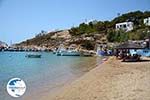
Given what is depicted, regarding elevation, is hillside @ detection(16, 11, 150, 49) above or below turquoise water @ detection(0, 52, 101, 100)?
above

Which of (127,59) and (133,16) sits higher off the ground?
(133,16)

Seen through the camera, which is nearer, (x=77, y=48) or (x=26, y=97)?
(x=26, y=97)

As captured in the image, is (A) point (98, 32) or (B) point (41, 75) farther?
(A) point (98, 32)

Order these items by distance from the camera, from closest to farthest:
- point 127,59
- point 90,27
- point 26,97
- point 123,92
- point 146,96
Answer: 1. point 146,96
2. point 123,92
3. point 26,97
4. point 127,59
5. point 90,27

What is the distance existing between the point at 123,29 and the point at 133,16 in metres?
3.30

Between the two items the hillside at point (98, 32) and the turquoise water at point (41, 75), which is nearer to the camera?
the turquoise water at point (41, 75)

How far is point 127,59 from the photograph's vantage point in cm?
1639

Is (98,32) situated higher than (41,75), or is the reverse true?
(98,32)

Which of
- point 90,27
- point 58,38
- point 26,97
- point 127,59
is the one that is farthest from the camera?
point 58,38

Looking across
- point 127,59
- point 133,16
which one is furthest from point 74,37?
point 127,59

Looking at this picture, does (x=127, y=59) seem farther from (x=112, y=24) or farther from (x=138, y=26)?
(x=112, y=24)

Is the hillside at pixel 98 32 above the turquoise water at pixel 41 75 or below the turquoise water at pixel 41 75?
above

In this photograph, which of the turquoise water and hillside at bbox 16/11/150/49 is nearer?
the turquoise water

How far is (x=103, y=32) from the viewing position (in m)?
56.4
